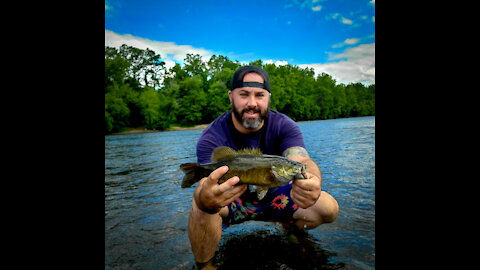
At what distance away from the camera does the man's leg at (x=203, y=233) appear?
2.85 meters

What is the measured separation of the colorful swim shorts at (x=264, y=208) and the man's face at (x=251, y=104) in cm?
111

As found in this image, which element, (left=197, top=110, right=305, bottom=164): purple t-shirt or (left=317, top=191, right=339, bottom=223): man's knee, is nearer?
(left=317, top=191, right=339, bottom=223): man's knee

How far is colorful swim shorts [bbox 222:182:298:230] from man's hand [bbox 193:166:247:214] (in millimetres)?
1028

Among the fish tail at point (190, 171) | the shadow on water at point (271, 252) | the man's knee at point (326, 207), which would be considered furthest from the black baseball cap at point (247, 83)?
the shadow on water at point (271, 252)

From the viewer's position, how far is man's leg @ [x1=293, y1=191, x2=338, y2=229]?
3.28 metres

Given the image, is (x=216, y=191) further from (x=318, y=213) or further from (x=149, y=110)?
(x=149, y=110)

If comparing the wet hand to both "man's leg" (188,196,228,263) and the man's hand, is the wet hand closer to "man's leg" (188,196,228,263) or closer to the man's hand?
the man's hand

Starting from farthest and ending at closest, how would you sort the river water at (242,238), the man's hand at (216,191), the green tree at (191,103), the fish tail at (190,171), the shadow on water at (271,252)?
the green tree at (191,103) < the river water at (242,238) < the shadow on water at (271,252) < the fish tail at (190,171) < the man's hand at (216,191)

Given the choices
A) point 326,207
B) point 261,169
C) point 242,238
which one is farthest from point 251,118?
point 242,238

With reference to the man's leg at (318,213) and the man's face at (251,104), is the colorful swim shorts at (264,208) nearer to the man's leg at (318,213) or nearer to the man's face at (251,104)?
the man's leg at (318,213)

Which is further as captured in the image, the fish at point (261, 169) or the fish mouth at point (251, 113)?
the fish mouth at point (251, 113)

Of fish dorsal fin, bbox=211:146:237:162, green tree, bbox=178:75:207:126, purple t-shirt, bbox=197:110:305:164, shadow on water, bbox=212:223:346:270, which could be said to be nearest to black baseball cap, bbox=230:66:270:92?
purple t-shirt, bbox=197:110:305:164

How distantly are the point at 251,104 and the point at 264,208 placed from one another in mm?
1637
